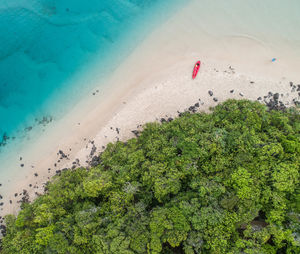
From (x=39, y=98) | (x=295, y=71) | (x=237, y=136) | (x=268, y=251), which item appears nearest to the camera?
(x=268, y=251)

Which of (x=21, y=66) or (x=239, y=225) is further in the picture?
(x=21, y=66)

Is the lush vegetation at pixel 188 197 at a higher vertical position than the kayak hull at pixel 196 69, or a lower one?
lower

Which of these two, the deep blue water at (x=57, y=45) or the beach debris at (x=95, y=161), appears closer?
the beach debris at (x=95, y=161)

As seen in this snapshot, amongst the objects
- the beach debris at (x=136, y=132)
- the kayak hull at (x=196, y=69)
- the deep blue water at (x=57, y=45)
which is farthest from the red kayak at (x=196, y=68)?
the beach debris at (x=136, y=132)

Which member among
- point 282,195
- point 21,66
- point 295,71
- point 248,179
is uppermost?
point 21,66

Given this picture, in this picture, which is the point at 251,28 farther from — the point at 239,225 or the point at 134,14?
the point at 239,225

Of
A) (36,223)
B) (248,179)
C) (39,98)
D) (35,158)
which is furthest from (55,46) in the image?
(248,179)

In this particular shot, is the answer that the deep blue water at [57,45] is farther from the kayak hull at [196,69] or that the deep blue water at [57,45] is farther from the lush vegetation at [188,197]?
the lush vegetation at [188,197]
